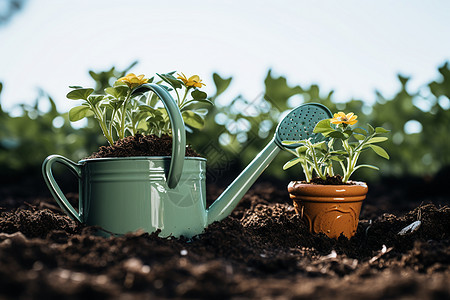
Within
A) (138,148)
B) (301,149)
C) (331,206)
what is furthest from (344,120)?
(138,148)

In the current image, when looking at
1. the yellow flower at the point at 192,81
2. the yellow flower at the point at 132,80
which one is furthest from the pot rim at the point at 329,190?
the yellow flower at the point at 132,80

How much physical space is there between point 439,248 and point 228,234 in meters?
0.57

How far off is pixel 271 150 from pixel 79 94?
2.26 ft

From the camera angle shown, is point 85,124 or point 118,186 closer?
point 118,186

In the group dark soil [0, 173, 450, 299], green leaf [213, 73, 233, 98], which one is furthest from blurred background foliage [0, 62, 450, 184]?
dark soil [0, 173, 450, 299]

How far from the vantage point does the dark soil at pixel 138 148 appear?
1.08 m

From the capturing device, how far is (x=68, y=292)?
1.65 ft

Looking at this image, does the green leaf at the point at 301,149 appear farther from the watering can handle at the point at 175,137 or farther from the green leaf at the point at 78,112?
the green leaf at the point at 78,112

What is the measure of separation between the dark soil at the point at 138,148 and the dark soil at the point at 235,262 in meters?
0.25

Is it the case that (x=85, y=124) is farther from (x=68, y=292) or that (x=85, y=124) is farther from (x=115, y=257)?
(x=68, y=292)

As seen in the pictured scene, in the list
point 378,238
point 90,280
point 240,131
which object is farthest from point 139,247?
point 240,131

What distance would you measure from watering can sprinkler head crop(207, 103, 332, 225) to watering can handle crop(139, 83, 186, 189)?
0.25 m

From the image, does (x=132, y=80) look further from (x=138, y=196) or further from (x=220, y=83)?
(x=220, y=83)

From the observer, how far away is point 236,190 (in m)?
1.21
